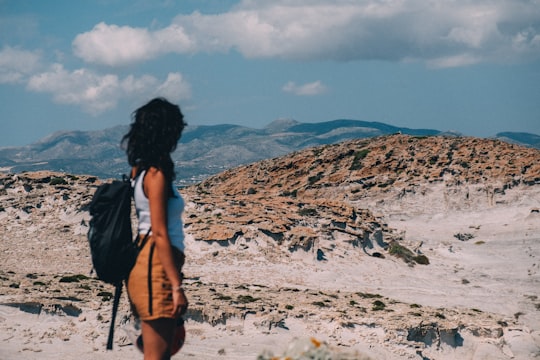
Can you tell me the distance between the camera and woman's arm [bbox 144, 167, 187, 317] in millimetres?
4664

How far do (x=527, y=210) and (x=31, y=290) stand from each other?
35.8m

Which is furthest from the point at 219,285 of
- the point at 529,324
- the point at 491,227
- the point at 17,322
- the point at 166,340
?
the point at 491,227

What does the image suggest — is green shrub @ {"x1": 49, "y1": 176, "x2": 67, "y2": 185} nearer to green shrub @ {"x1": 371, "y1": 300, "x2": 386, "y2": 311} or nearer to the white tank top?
green shrub @ {"x1": 371, "y1": 300, "x2": 386, "y2": 311}

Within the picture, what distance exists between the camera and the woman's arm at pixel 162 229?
4.66 meters

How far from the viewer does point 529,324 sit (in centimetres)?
1945

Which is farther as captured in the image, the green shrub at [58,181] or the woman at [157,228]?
the green shrub at [58,181]

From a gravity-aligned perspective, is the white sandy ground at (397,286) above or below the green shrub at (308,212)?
below

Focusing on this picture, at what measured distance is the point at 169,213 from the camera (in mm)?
4840

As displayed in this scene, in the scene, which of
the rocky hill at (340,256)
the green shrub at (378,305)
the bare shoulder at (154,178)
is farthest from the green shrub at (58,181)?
the bare shoulder at (154,178)

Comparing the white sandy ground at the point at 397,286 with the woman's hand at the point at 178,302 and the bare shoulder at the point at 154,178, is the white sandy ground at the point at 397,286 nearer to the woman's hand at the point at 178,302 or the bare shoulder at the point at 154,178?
the woman's hand at the point at 178,302

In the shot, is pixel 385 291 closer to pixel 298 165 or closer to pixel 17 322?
pixel 17 322

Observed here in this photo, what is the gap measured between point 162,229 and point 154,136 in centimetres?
85

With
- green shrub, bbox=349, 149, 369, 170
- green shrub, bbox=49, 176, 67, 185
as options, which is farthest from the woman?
green shrub, bbox=349, 149, 369, 170

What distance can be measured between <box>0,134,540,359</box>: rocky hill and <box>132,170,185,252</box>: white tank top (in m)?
8.26
